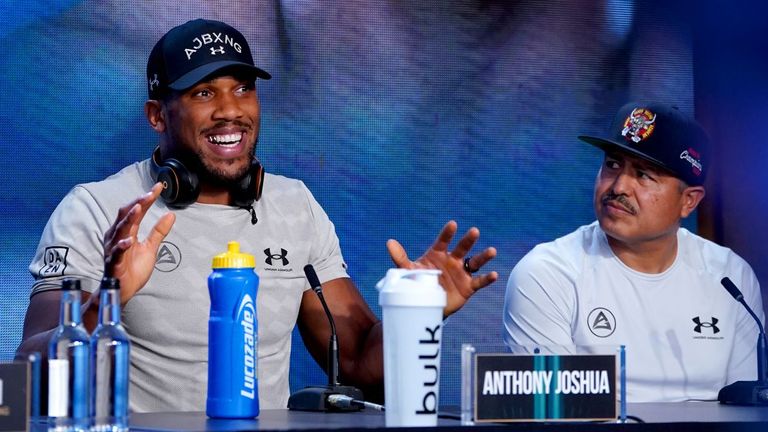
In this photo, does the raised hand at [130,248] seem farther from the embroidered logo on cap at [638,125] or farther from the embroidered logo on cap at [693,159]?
the embroidered logo on cap at [693,159]

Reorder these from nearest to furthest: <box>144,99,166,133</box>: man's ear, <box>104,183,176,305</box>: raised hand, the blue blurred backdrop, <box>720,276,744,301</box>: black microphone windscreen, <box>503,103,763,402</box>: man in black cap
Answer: <box>104,183,176,305</box>: raised hand, <box>720,276,744,301</box>: black microphone windscreen, <box>144,99,166,133</box>: man's ear, <box>503,103,763,402</box>: man in black cap, the blue blurred backdrop

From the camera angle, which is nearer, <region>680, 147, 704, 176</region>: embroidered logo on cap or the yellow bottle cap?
the yellow bottle cap

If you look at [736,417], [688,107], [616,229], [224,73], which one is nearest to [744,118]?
[688,107]

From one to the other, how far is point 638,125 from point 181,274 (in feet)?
3.88

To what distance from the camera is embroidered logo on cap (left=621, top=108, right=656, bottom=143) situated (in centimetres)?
269

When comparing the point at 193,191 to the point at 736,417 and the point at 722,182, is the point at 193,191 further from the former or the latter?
the point at 722,182

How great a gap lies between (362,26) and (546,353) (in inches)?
72.9

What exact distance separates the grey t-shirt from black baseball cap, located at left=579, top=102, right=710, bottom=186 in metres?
0.79

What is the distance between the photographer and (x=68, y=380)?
1.31 meters

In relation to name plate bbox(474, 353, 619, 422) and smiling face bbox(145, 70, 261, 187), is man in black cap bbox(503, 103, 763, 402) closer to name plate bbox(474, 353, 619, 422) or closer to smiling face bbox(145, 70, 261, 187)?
smiling face bbox(145, 70, 261, 187)

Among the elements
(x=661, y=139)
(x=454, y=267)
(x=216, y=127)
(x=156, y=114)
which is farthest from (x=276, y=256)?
(x=661, y=139)

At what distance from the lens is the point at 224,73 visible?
2.34 m

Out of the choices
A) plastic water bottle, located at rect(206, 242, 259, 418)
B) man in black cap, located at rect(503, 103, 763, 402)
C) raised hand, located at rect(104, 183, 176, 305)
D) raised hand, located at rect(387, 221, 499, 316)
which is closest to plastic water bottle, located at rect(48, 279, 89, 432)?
plastic water bottle, located at rect(206, 242, 259, 418)

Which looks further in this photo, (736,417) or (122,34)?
(122,34)
